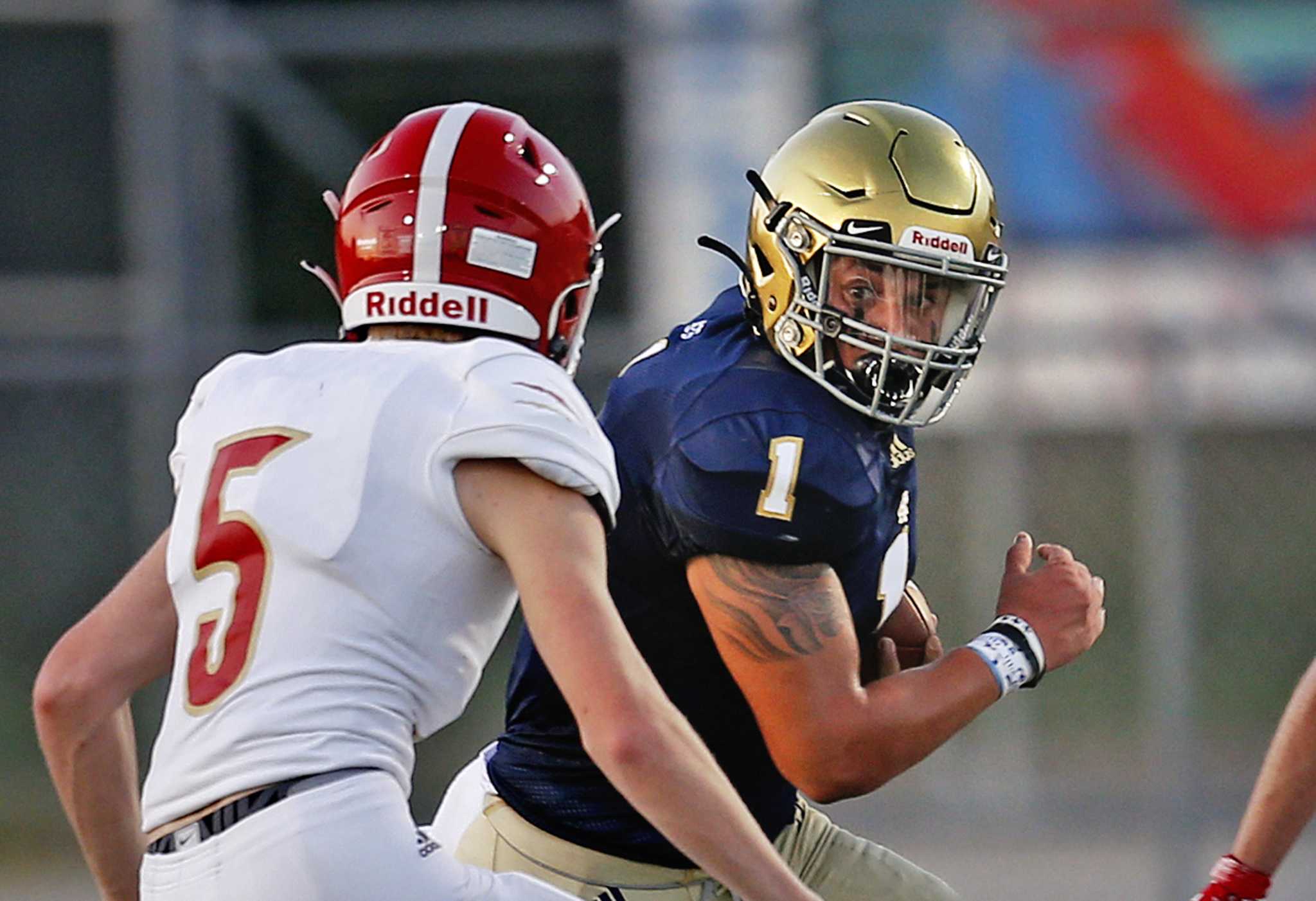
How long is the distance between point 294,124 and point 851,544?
624 cm

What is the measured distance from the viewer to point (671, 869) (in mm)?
3205

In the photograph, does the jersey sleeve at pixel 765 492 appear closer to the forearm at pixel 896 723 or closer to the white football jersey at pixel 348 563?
the forearm at pixel 896 723

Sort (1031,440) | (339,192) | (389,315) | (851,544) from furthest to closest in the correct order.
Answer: (339,192)
(1031,440)
(851,544)
(389,315)

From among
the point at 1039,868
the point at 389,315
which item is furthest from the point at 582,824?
the point at 1039,868

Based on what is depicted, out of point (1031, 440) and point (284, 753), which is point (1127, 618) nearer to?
point (1031, 440)

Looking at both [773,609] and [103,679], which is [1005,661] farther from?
[103,679]

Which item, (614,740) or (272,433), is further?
(272,433)

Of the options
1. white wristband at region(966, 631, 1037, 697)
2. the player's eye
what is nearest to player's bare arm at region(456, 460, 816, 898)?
white wristband at region(966, 631, 1037, 697)

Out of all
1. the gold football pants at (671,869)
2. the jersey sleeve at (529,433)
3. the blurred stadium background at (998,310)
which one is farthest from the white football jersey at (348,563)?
the blurred stadium background at (998,310)

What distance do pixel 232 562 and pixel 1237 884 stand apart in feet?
6.12

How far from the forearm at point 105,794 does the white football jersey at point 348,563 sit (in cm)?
30

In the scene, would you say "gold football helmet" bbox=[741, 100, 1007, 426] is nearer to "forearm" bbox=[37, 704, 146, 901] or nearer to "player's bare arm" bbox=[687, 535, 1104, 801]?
"player's bare arm" bbox=[687, 535, 1104, 801]

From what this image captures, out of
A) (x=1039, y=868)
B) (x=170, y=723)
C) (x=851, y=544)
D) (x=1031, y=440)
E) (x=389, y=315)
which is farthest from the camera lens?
(x=1031, y=440)

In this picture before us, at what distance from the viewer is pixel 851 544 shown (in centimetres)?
307
